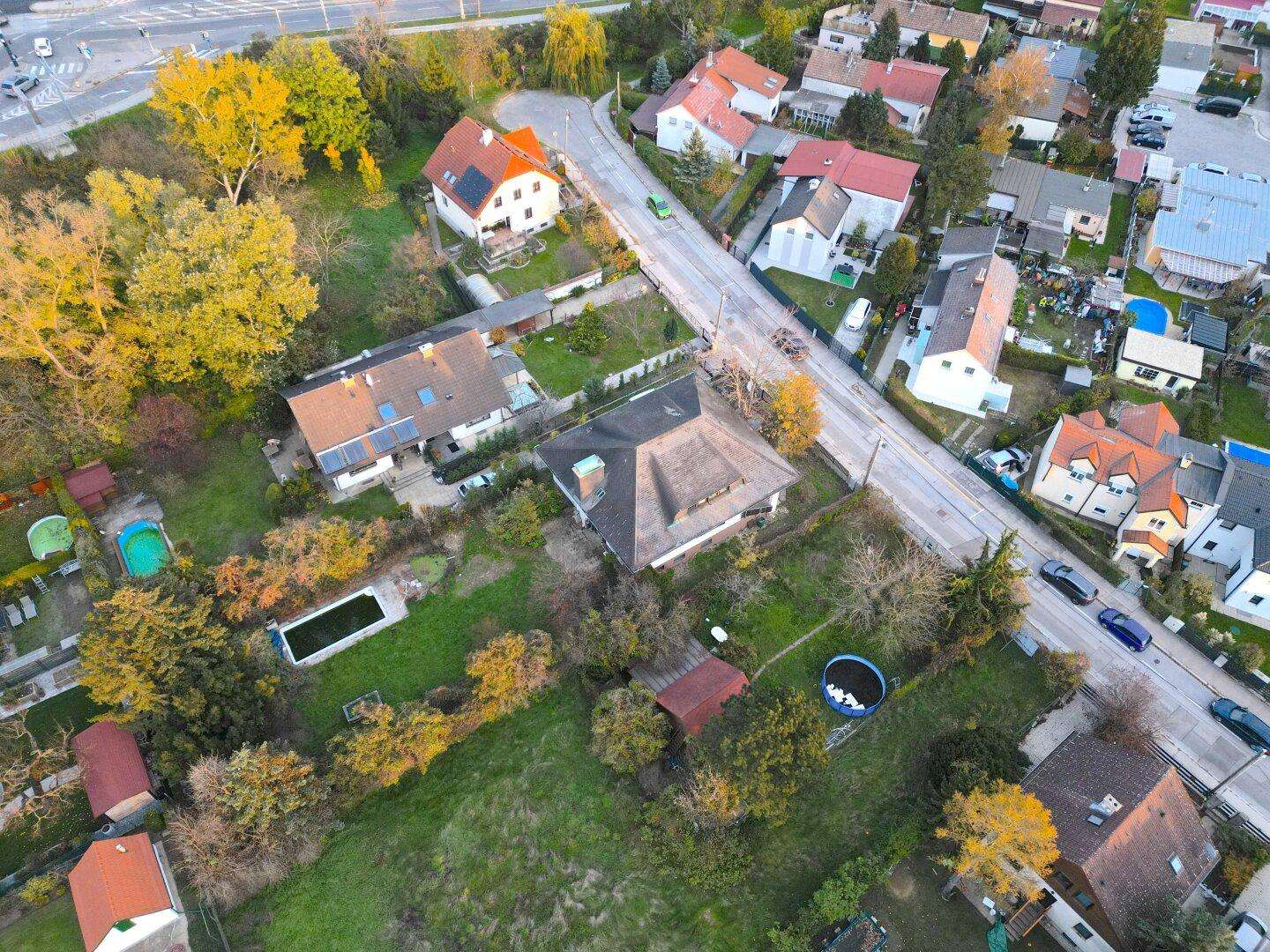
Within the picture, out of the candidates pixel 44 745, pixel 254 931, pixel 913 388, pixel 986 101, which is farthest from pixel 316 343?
pixel 986 101

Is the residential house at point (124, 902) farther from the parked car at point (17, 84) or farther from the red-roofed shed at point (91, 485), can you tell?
the parked car at point (17, 84)

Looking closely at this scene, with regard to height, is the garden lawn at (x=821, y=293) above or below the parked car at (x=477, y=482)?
above

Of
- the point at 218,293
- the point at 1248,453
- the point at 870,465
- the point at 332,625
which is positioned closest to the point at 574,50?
the point at 218,293

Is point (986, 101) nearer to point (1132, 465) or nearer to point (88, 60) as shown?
point (1132, 465)

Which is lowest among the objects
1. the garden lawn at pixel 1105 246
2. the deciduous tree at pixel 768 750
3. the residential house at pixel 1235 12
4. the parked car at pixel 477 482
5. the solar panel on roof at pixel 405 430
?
the deciduous tree at pixel 768 750

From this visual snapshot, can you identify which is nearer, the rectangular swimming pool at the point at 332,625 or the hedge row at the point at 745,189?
the rectangular swimming pool at the point at 332,625

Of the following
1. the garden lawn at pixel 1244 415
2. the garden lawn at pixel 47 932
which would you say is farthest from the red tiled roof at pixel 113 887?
the garden lawn at pixel 1244 415
